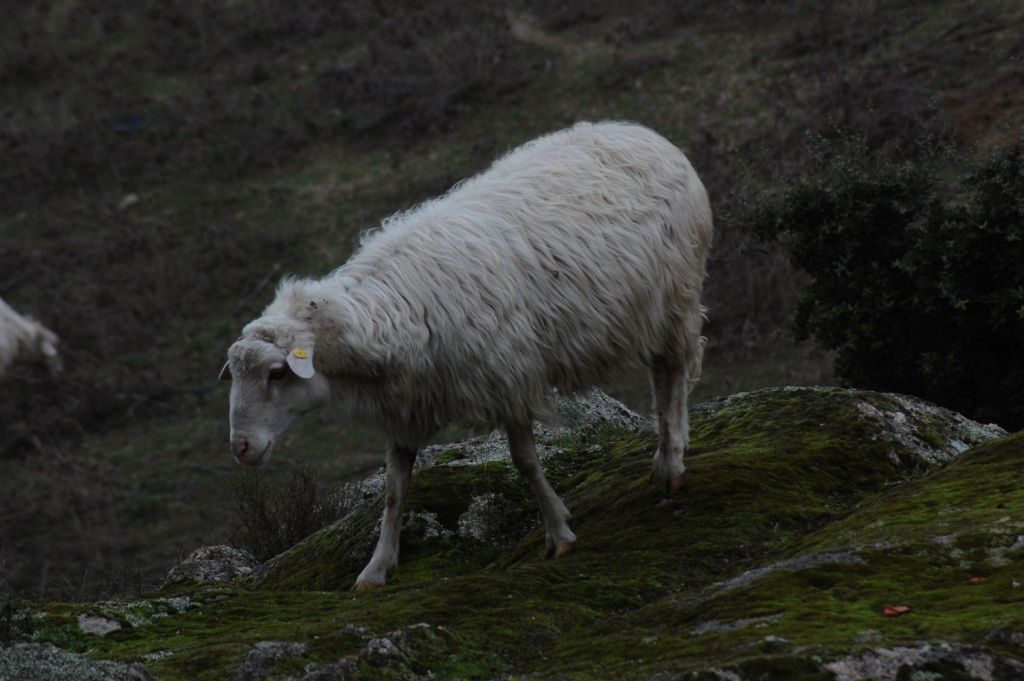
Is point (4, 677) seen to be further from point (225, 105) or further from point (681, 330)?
point (225, 105)

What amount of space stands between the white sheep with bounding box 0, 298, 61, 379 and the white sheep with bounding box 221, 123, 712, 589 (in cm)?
436

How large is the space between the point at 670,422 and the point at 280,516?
13.1 feet

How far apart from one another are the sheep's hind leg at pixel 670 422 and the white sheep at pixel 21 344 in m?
5.60

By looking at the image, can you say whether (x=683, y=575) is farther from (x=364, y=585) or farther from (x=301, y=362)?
(x=301, y=362)

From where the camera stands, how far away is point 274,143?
1337 inches

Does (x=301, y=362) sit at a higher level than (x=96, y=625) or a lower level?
higher

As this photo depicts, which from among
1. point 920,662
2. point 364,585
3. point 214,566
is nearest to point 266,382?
point 364,585

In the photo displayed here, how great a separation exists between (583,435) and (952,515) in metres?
4.14

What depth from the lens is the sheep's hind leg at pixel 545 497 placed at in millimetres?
8055

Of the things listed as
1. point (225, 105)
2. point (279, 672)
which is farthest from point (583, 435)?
point (225, 105)

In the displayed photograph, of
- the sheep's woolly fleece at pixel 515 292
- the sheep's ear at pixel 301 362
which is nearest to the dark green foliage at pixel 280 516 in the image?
the sheep's woolly fleece at pixel 515 292

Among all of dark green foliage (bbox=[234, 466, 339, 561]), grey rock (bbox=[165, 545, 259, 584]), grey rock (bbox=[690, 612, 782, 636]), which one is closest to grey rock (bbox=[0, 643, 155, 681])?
grey rock (bbox=[690, 612, 782, 636])

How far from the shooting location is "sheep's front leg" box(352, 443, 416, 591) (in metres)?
8.40

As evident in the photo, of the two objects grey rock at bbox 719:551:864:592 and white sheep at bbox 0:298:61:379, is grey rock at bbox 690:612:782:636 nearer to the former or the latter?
grey rock at bbox 719:551:864:592
